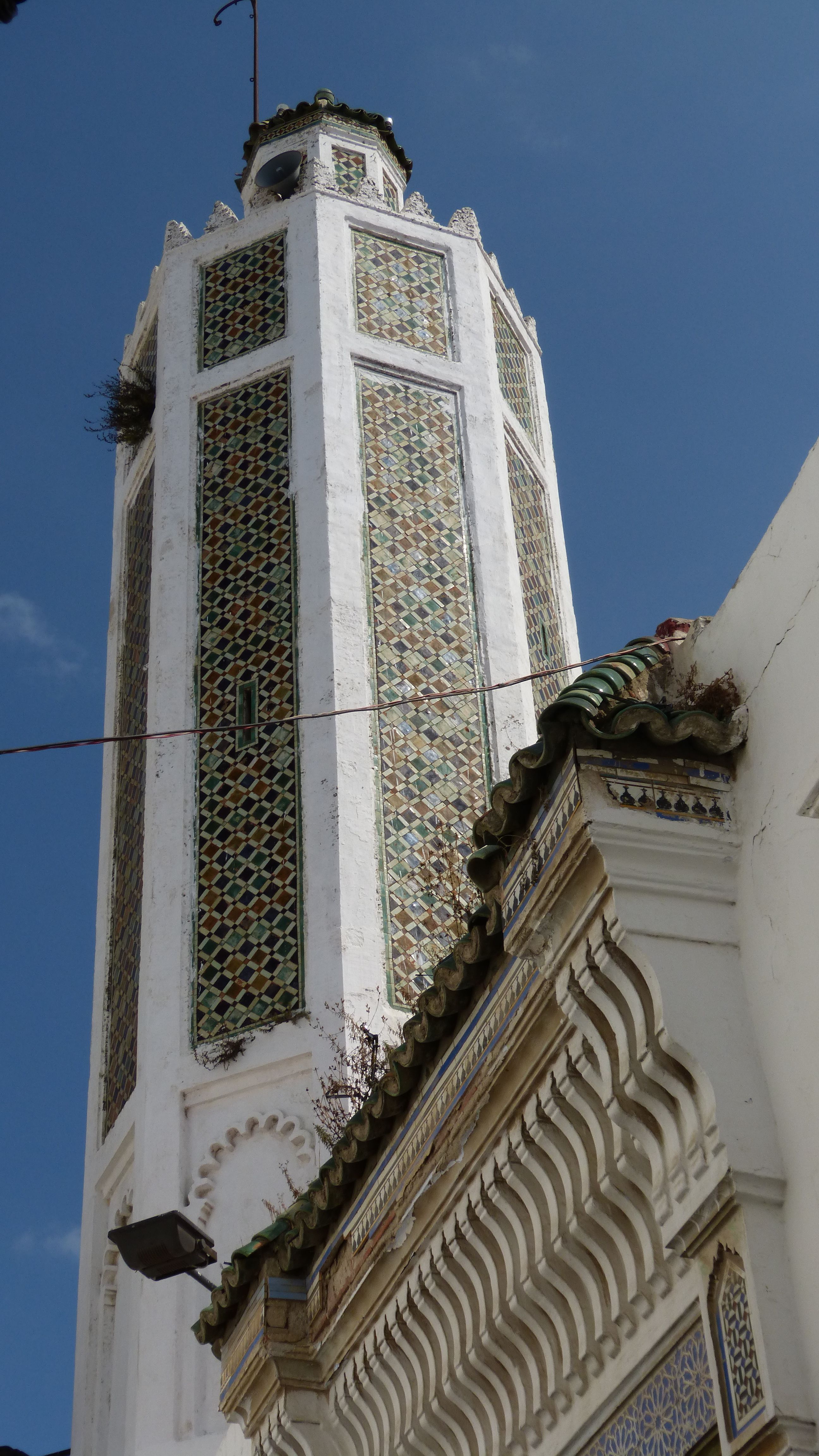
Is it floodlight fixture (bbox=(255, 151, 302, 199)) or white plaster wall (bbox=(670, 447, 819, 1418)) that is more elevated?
floodlight fixture (bbox=(255, 151, 302, 199))

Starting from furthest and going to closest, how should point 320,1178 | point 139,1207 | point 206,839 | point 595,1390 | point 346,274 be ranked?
1. point 346,274
2. point 206,839
3. point 139,1207
4. point 320,1178
5. point 595,1390

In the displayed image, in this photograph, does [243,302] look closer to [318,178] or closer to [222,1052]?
[318,178]

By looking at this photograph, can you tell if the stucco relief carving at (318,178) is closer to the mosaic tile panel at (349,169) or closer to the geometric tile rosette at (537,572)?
the mosaic tile panel at (349,169)

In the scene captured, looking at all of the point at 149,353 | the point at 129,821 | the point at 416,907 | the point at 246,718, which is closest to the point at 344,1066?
the point at 416,907

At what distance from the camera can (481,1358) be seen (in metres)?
4.76

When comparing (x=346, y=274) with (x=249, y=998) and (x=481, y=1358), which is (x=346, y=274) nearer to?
(x=249, y=998)

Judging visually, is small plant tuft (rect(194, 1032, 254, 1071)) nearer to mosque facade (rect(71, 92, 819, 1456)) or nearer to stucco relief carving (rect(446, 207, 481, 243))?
mosque facade (rect(71, 92, 819, 1456))

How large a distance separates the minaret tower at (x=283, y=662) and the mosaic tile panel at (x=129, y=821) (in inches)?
1.0

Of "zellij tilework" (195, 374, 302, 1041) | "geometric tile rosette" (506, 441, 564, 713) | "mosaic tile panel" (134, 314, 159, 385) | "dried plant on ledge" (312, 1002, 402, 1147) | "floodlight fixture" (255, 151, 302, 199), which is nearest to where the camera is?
"dried plant on ledge" (312, 1002, 402, 1147)

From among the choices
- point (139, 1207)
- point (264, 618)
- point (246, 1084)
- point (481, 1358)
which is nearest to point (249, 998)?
point (246, 1084)

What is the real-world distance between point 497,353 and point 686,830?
24.6ft

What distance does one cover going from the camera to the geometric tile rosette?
10281 millimetres

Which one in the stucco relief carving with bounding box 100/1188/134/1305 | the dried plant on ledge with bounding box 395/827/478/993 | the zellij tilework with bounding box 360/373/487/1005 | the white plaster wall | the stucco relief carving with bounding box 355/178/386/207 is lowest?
the white plaster wall

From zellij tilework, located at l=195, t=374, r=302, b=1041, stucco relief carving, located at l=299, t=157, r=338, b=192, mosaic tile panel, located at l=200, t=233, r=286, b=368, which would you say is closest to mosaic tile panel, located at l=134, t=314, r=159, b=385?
mosaic tile panel, located at l=200, t=233, r=286, b=368
